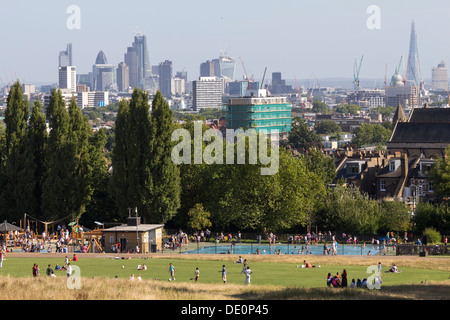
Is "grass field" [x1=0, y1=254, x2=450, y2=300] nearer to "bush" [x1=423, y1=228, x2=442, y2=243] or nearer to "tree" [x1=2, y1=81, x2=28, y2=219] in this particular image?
"bush" [x1=423, y1=228, x2=442, y2=243]

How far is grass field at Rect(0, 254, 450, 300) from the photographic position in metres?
46.4

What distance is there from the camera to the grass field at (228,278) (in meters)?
46.4

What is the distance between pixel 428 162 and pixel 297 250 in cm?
3642

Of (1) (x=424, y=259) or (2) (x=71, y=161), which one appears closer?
(1) (x=424, y=259)

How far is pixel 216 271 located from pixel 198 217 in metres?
22.1

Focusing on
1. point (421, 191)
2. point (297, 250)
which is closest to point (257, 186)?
point (297, 250)

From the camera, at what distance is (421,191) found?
4134 inches

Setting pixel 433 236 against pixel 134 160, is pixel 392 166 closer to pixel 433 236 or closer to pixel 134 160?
pixel 433 236

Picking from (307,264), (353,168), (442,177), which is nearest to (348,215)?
(442,177)

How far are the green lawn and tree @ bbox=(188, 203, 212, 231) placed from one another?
1292 centimetres

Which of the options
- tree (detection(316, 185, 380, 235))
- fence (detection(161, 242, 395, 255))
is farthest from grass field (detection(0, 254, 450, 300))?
tree (detection(316, 185, 380, 235))

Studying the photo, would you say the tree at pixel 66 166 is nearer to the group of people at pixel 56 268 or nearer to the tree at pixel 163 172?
the tree at pixel 163 172

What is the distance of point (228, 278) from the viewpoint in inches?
2317
